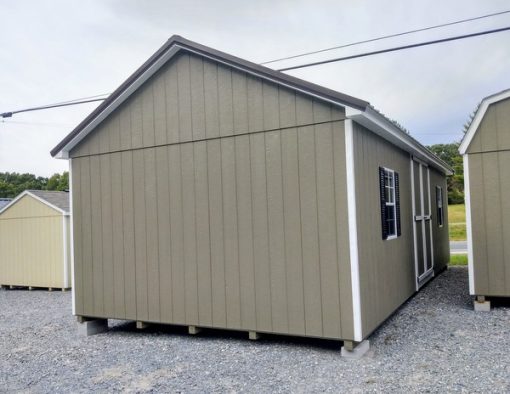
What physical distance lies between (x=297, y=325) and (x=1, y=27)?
1103 cm

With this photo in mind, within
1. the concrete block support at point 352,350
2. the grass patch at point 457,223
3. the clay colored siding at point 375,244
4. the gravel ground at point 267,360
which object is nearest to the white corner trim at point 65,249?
the gravel ground at point 267,360

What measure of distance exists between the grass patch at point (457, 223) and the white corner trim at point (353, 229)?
1588 centimetres

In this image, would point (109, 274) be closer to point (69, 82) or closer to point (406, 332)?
point (406, 332)

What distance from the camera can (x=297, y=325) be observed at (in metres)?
4.80

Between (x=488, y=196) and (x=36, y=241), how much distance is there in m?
10.8

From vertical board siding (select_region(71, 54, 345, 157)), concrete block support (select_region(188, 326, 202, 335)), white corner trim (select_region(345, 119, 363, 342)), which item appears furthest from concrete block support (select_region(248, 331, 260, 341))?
vertical board siding (select_region(71, 54, 345, 157))

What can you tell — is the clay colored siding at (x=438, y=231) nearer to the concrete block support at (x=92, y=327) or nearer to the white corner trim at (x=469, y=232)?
the white corner trim at (x=469, y=232)

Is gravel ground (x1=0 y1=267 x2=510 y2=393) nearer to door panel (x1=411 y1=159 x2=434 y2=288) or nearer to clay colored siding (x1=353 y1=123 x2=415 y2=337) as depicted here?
clay colored siding (x1=353 y1=123 x2=415 y2=337)

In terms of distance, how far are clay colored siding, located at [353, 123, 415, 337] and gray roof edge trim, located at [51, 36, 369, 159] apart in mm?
525

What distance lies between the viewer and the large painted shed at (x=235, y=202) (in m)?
4.68

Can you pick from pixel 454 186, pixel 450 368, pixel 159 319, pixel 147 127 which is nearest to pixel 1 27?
pixel 147 127

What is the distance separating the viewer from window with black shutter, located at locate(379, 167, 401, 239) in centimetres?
572

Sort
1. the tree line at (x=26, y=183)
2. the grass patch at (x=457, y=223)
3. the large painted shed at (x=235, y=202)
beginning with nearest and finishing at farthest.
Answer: the large painted shed at (x=235, y=202), the grass patch at (x=457, y=223), the tree line at (x=26, y=183)

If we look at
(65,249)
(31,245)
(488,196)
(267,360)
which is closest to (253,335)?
(267,360)
